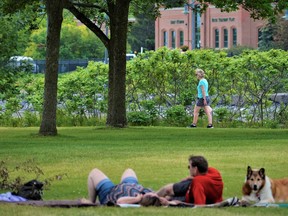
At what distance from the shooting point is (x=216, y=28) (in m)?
101

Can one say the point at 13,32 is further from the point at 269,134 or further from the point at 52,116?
the point at 269,134

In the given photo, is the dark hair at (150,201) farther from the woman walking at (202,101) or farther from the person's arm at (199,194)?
the woman walking at (202,101)

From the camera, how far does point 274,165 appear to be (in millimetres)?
19000

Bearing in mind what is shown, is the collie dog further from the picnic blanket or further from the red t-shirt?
the red t-shirt

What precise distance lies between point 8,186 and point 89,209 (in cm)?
246

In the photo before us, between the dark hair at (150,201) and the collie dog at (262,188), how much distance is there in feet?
4.00

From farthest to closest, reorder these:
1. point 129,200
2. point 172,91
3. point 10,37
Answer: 1. point 172,91
2. point 10,37
3. point 129,200

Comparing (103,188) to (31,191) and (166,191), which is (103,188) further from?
(31,191)

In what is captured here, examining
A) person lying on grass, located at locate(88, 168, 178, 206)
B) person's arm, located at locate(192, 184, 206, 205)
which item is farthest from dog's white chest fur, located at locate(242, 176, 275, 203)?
person lying on grass, located at locate(88, 168, 178, 206)

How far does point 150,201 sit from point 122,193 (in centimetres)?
40

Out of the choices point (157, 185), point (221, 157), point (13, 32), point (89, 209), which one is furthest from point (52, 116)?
point (89, 209)

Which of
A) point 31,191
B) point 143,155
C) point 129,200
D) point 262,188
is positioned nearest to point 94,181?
point 129,200

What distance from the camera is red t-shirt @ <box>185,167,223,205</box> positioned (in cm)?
1350

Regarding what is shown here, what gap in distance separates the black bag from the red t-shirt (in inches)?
83.2
